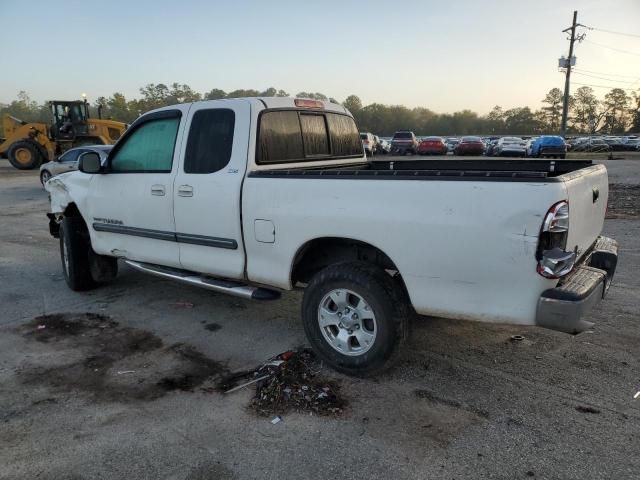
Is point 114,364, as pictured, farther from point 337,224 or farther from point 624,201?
point 624,201

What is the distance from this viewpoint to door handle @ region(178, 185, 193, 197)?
171 inches

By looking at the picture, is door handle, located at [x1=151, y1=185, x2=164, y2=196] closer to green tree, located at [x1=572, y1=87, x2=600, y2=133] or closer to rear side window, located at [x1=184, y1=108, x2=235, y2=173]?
rear side window, located at [x1=184, y1=108, x2=235, y2=173]

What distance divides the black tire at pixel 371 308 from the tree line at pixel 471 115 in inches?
3583

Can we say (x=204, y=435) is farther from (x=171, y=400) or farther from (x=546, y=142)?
(x=546, y=142)

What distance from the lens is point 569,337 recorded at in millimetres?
4258

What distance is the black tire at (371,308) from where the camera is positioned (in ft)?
11.1

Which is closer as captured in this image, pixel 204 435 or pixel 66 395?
pixel 204 435

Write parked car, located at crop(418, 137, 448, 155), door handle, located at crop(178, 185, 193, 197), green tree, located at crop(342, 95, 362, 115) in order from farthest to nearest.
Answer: green tree, located at crop(342, 95, 362, 115) → parked car, located at crop(418, 137, 448, 155) → door handle, located at crop(178, 185, 193, 197)

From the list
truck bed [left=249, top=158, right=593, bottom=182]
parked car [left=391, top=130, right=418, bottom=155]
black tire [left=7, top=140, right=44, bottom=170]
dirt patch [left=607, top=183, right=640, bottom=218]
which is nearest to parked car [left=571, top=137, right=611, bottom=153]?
parked car [left=391, top=130, right=418, bottom=155]

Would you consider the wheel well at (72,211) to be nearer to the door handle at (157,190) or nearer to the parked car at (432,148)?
the door handle at (157,190)

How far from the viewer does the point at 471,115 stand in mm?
129500

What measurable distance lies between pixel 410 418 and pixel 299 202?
1674 millimetres

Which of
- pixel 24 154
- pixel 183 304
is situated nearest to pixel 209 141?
pixel 183 304

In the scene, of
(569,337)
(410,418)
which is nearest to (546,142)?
(569,337)
